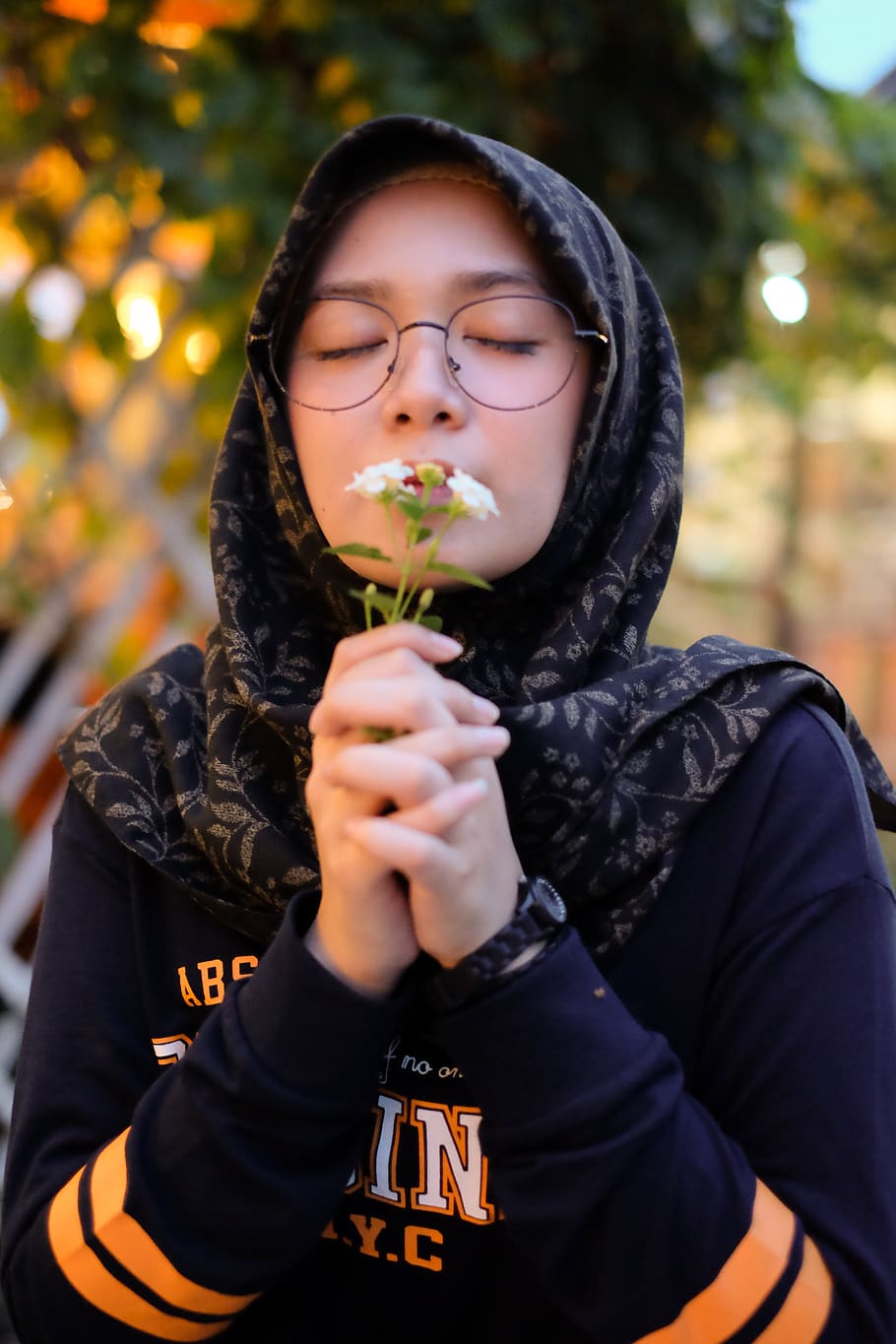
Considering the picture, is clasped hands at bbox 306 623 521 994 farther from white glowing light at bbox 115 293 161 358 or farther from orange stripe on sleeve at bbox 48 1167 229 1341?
white glowing light at bbox 115 293 161 358

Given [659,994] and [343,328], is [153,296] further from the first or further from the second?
[659,994]

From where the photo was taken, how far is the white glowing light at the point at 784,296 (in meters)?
3.07

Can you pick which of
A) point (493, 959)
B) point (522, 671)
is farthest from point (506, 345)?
point (493, 959)

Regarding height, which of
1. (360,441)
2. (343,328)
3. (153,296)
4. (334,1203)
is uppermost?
(153,296)

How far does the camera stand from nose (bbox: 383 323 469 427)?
98cm

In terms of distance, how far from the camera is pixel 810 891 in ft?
3.08

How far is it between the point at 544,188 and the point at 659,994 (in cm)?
72

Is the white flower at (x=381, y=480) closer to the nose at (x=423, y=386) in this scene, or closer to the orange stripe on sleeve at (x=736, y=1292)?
the nose at (x=423, y=386)

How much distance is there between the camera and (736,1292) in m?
0.83

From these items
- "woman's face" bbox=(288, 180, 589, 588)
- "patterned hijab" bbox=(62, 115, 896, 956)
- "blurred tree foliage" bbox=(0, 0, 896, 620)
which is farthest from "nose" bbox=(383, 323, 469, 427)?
"blurred tree foliage" bbox=(0, 0, 896, 620)

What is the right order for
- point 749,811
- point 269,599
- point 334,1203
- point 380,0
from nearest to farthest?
point 334,1203 < point 749,811 < point 269,599 < point 380,0

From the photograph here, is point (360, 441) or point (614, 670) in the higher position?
point (360, 441)

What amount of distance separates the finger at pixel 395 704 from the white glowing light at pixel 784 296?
260cm

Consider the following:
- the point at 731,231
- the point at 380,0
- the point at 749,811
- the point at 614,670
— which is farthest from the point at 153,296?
the point at 749,811
